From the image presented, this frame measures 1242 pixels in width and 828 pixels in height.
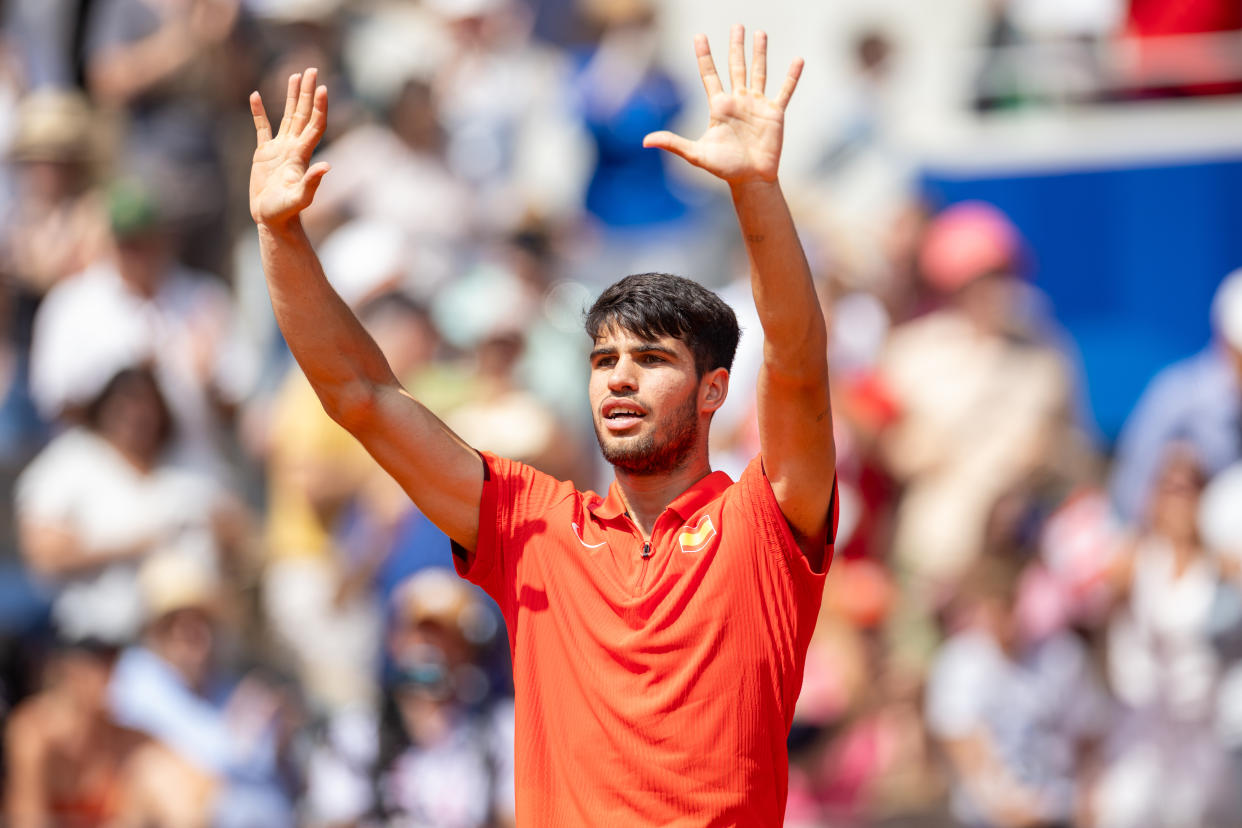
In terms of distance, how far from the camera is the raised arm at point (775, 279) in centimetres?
333

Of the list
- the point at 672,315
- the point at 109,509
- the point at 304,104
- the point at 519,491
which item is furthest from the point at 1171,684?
the point at 304,104

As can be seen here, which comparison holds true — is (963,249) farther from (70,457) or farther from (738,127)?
(738,127)

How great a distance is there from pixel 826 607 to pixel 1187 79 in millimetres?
4339

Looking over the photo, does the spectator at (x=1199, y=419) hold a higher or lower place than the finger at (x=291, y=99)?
lower

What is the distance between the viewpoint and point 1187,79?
32.6 ft

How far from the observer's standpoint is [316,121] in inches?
147

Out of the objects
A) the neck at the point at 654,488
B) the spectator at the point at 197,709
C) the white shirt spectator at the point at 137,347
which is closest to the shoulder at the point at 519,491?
the neck at the point at 654,488

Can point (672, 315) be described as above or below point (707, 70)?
below

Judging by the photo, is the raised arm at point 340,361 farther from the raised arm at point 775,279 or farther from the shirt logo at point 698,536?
the raised arm at point 775,279

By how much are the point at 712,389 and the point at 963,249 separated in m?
5.32

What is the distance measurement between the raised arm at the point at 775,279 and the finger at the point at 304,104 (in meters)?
0.82

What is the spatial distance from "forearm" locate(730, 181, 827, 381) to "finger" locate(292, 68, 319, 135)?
1.02 metres

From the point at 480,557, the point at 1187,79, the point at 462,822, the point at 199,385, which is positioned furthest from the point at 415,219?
the point at 480,557

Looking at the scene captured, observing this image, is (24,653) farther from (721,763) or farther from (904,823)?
(721,763)
